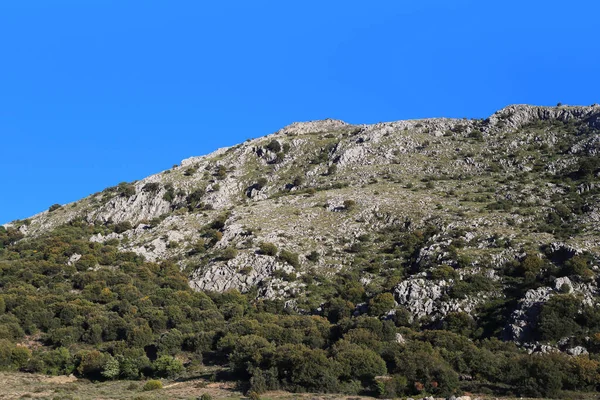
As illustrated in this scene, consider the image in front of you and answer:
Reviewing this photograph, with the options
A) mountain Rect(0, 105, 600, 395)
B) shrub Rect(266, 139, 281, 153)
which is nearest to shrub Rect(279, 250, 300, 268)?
mountain Rect(0, 105, 600, 395)

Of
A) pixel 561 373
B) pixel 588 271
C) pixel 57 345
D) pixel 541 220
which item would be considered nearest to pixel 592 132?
pixel 541 220

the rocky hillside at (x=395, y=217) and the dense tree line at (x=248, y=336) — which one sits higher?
the rocky hillside at (x=395, y=217)

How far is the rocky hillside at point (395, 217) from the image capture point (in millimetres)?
62219

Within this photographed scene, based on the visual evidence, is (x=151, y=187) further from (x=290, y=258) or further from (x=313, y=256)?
(x=313, y=256)

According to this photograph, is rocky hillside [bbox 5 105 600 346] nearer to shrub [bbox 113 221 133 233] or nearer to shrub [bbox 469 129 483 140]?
shrub [bbox 469 129 483 140]

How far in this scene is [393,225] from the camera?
275 feet

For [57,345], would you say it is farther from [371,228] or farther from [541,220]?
[541,220]

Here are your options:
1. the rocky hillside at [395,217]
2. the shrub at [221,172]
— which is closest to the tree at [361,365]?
the rocky hillside at [395,217]

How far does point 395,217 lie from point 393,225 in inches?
68.8

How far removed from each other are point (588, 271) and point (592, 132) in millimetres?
53699

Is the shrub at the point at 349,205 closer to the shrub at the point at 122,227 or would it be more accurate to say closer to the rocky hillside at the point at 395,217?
the rocky hillside at the point at 395,217

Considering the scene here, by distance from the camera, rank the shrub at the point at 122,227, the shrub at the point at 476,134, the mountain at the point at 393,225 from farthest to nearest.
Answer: the shrub at the point at 476,134, the shrub at the point at 122,227, the mountain at the point at 393,225

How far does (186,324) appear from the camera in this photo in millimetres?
63125

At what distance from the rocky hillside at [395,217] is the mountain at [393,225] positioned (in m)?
0.27
